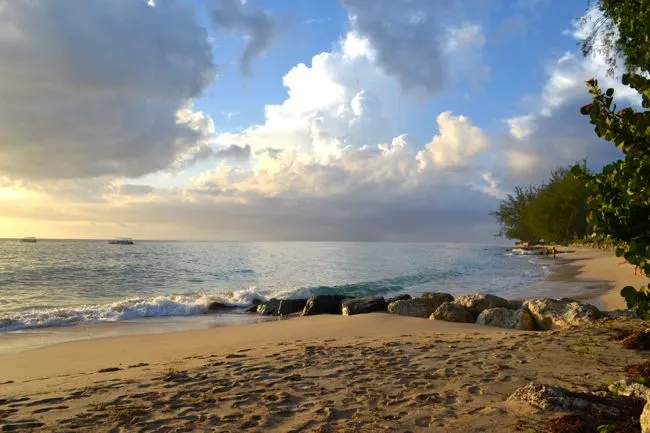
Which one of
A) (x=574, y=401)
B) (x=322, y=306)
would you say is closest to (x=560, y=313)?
(x=574, y=401)

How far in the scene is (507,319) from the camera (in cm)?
1373

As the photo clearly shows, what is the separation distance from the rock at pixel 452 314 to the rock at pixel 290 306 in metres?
7.06

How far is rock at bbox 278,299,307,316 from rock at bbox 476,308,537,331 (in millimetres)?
8607

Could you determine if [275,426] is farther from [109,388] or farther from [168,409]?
[109,388]

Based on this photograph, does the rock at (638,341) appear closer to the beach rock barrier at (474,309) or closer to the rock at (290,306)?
the beach rock barrier at (474,309)

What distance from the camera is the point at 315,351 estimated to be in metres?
9.44

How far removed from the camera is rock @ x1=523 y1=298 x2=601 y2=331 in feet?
41.0

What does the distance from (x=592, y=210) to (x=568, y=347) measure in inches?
229

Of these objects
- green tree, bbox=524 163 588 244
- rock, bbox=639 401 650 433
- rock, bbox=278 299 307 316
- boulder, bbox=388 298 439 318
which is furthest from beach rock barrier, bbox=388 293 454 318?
green tree, bbox=524 163 588 244

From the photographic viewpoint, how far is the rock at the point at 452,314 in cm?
1489

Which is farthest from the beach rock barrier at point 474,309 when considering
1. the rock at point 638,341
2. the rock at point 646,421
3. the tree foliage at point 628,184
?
the tree foliage at point 628,184

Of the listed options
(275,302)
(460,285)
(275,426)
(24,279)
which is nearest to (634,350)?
(275,426)

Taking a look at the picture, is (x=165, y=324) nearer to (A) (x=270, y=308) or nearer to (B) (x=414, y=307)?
(A) (x=270, y=308)

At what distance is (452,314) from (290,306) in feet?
25.9
